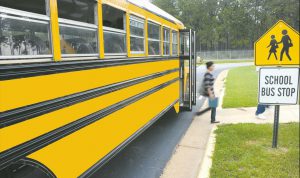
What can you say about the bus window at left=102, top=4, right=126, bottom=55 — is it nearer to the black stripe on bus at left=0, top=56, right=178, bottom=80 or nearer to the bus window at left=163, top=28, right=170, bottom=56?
the black stripe on bus at left=0, top=56, right=178, bottom=80

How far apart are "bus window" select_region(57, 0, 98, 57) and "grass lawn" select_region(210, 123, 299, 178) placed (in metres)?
2.23

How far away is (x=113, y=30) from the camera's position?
3215mm

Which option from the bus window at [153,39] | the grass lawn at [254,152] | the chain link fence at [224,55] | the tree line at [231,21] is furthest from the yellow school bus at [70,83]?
the tree line at [231,21]

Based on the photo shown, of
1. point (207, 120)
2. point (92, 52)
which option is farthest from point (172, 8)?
point (92, 52)

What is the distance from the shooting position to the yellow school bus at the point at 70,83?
6.26 feet

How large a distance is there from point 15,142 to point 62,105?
1.72ft

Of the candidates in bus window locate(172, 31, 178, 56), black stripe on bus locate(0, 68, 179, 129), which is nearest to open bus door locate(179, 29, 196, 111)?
bus window locate(172, 31, 178, 56)

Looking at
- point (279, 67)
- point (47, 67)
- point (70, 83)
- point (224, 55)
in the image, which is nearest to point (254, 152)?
point (279, 67)

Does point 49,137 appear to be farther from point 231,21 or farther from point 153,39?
point 231,21

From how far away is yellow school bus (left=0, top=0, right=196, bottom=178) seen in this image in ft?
6.26

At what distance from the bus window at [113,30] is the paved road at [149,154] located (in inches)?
65.4

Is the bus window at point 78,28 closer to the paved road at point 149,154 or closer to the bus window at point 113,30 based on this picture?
the bus window at point 113,30

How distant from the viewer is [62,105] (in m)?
2.30

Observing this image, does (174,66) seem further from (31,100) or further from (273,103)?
(31,100)
